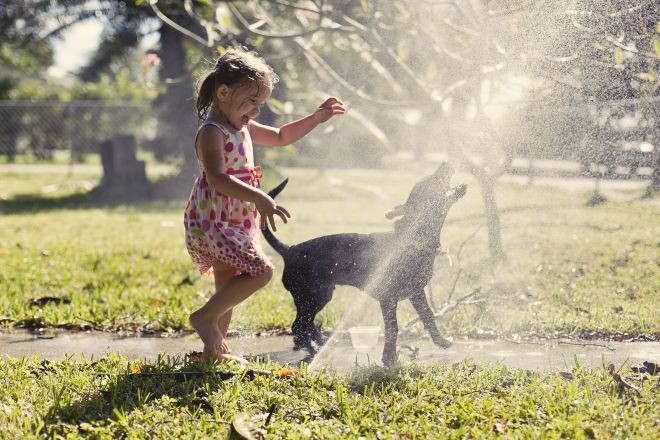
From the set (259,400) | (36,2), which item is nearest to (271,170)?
(36,2)

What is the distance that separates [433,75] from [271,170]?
778 centimetres

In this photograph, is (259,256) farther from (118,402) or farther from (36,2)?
(36,2)

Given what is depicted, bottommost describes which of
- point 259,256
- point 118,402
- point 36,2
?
point 118,402

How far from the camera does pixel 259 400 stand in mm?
3150

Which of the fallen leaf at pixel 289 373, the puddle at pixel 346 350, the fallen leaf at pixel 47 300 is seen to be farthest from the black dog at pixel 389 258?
the fallen leaf at pixel 47 300

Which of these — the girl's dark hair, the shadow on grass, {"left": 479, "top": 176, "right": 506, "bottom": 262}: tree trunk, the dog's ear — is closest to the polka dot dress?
the girl's dark hair

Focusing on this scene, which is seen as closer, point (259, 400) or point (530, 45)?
point (259, 400)

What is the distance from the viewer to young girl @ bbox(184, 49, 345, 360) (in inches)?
139

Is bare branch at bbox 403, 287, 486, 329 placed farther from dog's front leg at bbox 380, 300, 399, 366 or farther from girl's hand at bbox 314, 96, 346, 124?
girl's hand at bbox 314, 96, 346, 124

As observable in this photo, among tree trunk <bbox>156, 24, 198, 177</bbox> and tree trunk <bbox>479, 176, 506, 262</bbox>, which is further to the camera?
tree trunk <bbox>156, 24, 198, 177</bbox>

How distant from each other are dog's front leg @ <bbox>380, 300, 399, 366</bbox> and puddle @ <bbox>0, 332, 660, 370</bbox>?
0.09 metres

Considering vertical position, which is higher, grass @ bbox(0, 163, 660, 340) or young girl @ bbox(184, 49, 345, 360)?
young girl @ bbox(184, 49, 345, 360)

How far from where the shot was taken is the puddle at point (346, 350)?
3906 millimetres

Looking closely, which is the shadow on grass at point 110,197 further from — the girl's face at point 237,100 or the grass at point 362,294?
the girl's face at point 237,100
